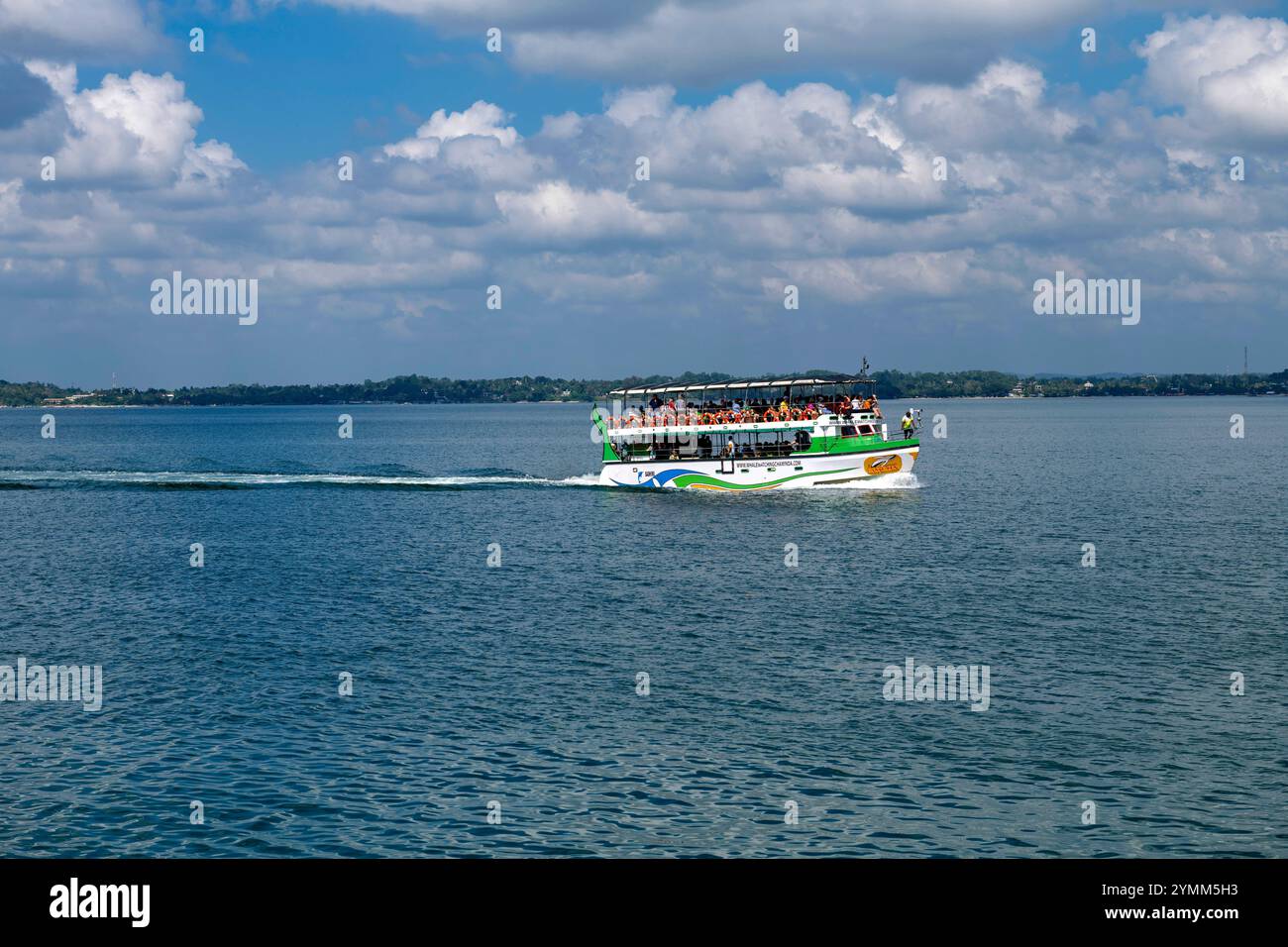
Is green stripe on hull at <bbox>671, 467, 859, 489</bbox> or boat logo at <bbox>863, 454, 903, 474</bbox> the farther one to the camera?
boat logo at <bbox>863, 454, 903, 474</bbox>

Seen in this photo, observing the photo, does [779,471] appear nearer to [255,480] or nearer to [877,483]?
[877,483]

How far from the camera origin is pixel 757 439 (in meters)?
98.8

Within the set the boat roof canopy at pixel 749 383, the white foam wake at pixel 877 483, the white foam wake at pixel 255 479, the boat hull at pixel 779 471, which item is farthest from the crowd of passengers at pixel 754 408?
the white foam wake at pixel 255 479

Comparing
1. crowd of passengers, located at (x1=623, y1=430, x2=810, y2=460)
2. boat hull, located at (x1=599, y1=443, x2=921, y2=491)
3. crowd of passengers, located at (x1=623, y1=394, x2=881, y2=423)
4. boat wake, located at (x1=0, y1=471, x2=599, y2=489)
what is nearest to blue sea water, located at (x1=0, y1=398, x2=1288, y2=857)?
boat hull, located at (x1=599, y1=443, x2=921, y2=491)

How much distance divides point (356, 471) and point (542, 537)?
2549 inches

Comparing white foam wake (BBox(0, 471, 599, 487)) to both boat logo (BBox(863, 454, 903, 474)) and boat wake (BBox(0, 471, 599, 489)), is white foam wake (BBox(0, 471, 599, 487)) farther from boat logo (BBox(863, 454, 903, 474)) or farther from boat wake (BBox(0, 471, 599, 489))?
boat logo (BBox(863, 454, 903, 474))

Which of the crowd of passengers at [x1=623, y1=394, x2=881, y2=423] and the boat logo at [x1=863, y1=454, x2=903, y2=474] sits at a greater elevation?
the crowd of passengers at [x1=623, y1=394, x2=881, y2=423]


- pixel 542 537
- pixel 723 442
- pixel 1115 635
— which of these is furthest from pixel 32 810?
pixel 723 442

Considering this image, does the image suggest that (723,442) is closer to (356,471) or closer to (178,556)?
(178,556)

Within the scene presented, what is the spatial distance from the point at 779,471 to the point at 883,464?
8291mm

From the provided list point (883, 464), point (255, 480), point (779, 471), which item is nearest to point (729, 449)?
point (779, 471)

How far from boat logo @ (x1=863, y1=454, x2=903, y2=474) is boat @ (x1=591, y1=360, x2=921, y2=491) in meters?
0.08

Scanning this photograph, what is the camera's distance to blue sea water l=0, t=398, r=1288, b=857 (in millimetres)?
26734

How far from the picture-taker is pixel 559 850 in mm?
25078
